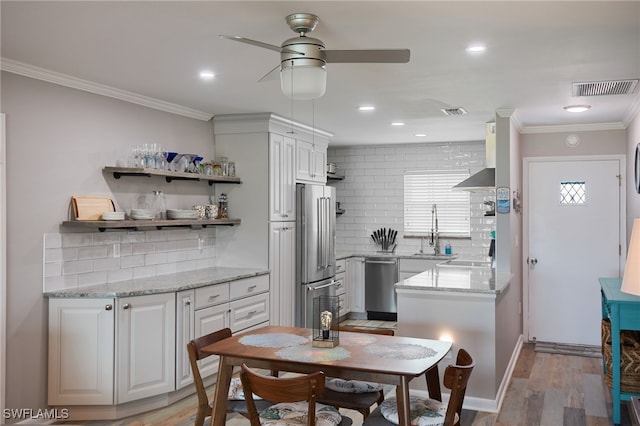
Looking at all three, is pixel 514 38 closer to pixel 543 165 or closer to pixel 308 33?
pixel 308 33

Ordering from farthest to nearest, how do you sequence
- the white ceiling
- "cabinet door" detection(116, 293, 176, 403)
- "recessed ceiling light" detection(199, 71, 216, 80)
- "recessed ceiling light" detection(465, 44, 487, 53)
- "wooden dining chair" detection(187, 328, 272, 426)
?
"cabinet door" detection(116, 293, 176, 403)
"recessed ceiling light" detection(199, 71, 216, 80)
"recessed ceiling light" detection(465, 44, 487, 53)
"wooden dining chair" detection(187, 328, 272, 426)
the white ceiling

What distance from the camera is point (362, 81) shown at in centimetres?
402

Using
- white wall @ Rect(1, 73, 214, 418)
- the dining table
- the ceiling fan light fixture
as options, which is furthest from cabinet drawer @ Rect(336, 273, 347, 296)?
the ceiling fan light fixture

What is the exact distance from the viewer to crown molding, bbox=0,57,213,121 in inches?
141

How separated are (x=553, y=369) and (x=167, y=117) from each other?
4250 millimetres

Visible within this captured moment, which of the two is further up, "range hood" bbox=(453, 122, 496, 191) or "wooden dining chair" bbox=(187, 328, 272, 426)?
"range hood" bbox=(453, 122, 496, 191)

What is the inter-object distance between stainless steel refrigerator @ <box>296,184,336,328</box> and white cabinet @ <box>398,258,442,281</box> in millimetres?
1337

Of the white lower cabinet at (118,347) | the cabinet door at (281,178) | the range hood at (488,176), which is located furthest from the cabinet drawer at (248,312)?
the range hood at (488,176)

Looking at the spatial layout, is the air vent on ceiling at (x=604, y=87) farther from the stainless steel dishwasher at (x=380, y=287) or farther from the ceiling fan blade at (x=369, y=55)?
the stainless steel dishwasher at (x=380, y=287)

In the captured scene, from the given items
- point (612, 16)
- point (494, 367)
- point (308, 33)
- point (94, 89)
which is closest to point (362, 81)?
point (308, 33)

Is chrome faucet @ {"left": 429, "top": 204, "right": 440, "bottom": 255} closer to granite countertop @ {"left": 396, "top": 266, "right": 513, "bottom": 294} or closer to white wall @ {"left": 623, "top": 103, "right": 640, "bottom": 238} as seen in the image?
granite countertop @ {"left": 396, "top": 266, "right": 513, "bottom": 294}

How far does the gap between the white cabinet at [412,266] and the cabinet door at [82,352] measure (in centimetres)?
420

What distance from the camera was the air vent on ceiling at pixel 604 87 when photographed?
3965 mm

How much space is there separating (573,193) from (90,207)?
4.88 meters
